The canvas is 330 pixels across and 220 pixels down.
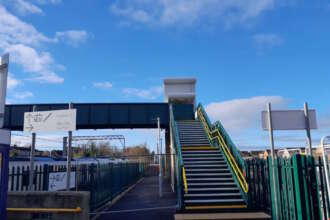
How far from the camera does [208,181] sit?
1116 cm

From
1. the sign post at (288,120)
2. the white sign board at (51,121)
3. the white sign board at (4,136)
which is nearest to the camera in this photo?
the white sign board at (4,136)

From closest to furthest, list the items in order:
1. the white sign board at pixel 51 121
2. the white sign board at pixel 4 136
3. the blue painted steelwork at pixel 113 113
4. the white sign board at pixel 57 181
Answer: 1. the white sign board at pixel 4 136
2. the white sign board at pixel 51 121
3. the white sign board at pixel 57 181
4. the blue painted steelwork at pixel 113 113

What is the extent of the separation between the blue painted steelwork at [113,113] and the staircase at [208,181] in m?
10.2

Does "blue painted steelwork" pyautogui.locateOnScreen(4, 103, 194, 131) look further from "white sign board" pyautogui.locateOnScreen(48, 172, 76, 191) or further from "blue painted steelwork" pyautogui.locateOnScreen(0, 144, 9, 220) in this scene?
"blue painted steelwork" pyautogui.locateOnScreen(0, 144, 9, 220)

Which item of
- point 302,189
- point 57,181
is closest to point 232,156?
point 302,189

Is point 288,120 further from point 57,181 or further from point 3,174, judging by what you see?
point 57,181

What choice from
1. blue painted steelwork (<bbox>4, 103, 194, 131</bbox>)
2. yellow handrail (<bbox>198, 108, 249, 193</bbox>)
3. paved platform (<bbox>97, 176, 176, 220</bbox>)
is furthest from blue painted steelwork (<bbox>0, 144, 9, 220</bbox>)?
blue painted steelwork (<bbox>4, 103, 194, 131</bbox>)

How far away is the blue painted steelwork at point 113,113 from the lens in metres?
24.8

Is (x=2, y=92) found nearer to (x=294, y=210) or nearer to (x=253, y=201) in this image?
(x=294, y=210)

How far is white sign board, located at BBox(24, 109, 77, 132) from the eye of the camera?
806 cm

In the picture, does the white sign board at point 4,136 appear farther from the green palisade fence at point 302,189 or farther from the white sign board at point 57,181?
the green palisade fence at point 302,189

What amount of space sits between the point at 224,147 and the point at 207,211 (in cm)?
378

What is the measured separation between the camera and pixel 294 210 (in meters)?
6.93

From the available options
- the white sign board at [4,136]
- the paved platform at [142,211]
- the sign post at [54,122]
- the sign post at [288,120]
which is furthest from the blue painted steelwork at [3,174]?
the sign post at [288,120]
